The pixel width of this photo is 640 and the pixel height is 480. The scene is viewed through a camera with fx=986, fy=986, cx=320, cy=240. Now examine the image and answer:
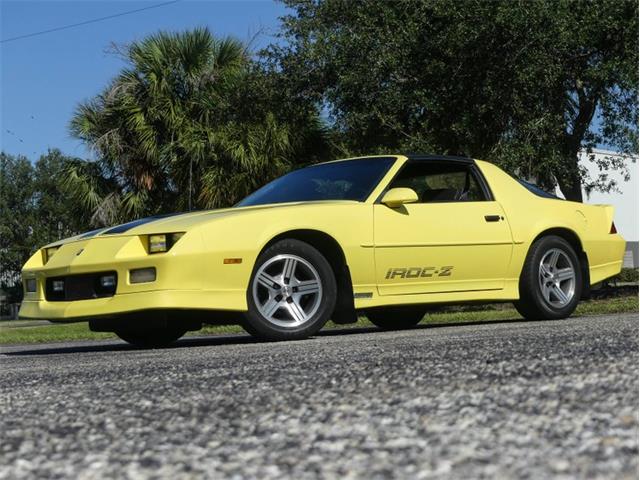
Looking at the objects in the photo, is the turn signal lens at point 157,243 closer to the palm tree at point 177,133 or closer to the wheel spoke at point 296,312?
the wheel spoke at point 296,312

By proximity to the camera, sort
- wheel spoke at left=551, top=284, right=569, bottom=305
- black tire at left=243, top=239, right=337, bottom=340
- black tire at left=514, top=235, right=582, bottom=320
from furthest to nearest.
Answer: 1. wheel spoke at left=551, top=284, right=569, bottom=305
2. black tire at left=514, top=235, right=582, bottom=320
3. black tire at left=243, top=239, right=337, bottom=340

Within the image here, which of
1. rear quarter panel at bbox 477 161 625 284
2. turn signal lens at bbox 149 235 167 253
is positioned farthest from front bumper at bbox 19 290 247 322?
rear quarter panel at bbox 477 161 625 284

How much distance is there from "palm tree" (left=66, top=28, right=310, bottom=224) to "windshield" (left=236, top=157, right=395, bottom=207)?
920 cm

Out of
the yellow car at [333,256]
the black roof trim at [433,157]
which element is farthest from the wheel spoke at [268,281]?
the black roof trim at [433,157]

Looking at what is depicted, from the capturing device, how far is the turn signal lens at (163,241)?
6055 mm

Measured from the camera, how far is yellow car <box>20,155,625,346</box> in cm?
609

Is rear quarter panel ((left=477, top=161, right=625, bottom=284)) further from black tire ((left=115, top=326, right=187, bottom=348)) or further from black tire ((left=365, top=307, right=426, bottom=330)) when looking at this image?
black tire ((left=115, top=326, right=187, bottom=348))

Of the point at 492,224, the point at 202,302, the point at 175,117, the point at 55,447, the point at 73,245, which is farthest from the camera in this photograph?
the point at 175,117

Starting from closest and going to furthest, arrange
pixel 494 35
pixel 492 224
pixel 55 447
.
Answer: pixel 55 447, pixel 492 224, pixel 494 35

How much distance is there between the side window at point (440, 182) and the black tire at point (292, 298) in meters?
1.15

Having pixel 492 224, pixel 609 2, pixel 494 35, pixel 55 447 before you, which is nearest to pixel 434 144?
pixel 494 35

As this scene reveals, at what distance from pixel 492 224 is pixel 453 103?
23.3 feet

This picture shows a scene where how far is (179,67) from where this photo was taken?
1816 centimetres

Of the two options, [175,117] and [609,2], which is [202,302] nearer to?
[609,2]
